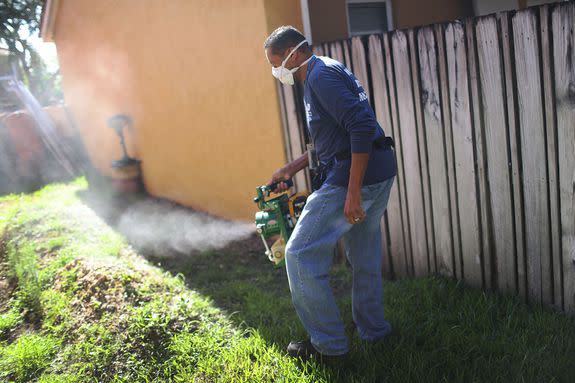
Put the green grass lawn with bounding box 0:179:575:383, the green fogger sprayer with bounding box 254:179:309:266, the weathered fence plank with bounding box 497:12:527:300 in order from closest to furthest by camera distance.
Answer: the green grass lawn with bounding box 0:179:575:383 → the weathered fence plank with bounding box 497:12:527:300 → the green fogger sprayer with bounding box 254:179:309:266

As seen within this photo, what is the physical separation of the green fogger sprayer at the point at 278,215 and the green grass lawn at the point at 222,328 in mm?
550

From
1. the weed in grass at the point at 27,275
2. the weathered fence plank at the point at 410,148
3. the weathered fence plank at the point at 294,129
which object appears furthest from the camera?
the weathered fence plank at the point at 294,129

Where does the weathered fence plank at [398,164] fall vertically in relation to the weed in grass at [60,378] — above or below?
above

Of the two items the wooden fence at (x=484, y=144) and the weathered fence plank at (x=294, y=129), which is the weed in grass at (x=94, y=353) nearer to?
the weathered fence plank at (x=294, y=129)

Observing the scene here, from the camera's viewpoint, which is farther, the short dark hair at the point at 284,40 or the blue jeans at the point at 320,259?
the short dark hair at the point at 284,40

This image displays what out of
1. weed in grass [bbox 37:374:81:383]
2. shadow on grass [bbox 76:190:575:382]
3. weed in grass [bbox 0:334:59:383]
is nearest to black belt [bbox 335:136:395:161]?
shadow on grass [bbox 76:190:575:382]

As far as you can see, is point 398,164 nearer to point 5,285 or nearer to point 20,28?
point 5,285

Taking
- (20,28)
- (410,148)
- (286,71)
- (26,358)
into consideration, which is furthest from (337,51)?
(20,28)

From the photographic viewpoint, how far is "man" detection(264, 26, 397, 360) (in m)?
2.81

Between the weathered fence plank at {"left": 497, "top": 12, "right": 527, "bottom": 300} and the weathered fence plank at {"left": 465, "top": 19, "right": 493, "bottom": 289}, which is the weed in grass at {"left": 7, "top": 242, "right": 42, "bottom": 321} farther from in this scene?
the weathered fence plank at {"left": 497, "top": 12, "right": 527, "bottom": 300}

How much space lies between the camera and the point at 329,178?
304cm

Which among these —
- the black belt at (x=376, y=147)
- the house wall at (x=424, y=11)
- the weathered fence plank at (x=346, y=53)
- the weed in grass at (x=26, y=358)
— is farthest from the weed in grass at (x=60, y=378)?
the house wall at (x=424, y=11)

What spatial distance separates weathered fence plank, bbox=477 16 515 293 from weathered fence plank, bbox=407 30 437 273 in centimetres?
52

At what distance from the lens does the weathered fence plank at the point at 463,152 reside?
358 cm
